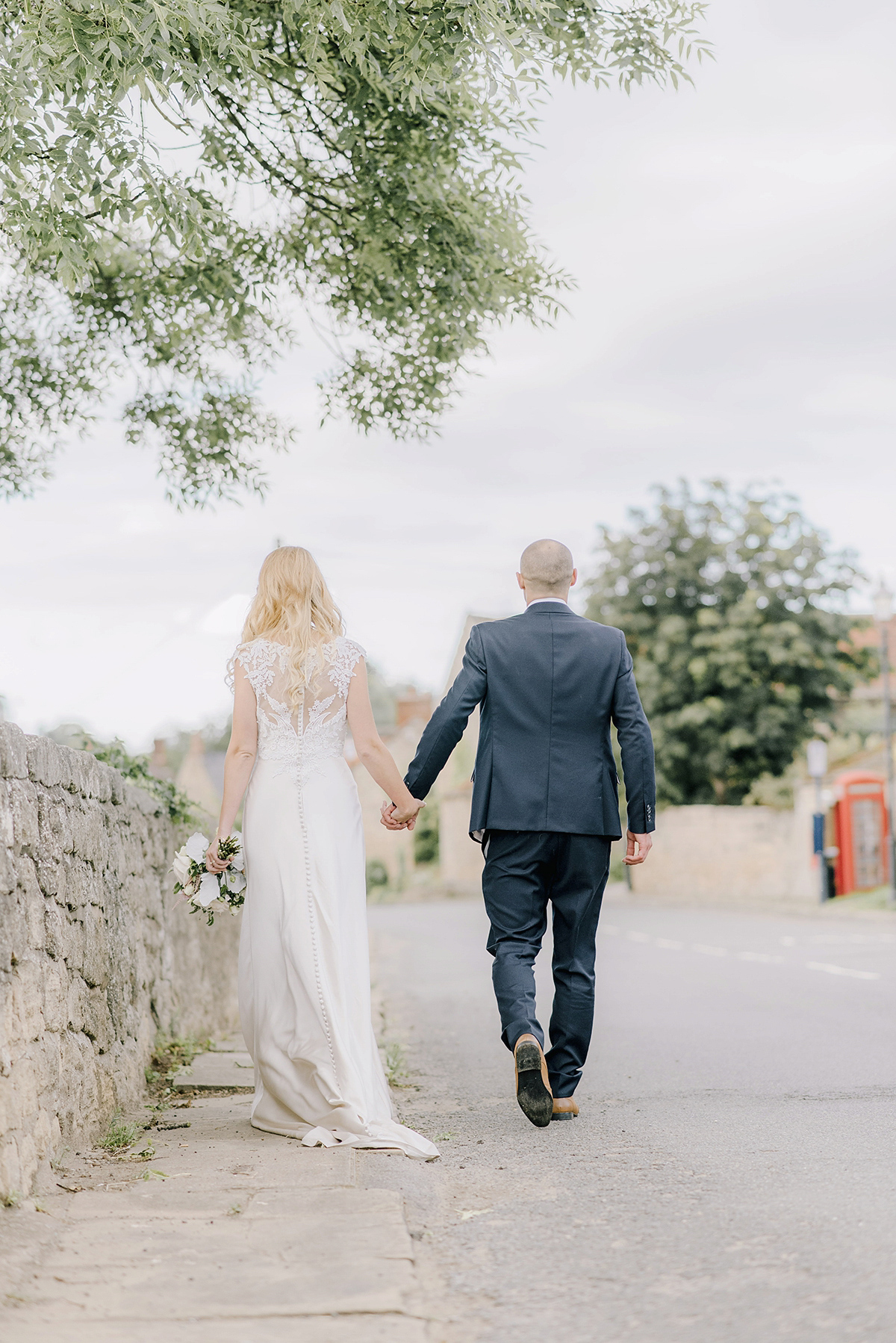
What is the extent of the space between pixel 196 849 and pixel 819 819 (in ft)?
86.6

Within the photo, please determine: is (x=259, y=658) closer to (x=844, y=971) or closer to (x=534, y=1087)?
(x=534, y=1087)

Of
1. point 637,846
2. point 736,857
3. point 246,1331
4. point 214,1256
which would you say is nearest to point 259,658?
point 637,846

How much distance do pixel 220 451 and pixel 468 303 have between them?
2373 mm

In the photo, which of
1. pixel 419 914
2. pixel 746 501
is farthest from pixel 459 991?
pixel 746 501

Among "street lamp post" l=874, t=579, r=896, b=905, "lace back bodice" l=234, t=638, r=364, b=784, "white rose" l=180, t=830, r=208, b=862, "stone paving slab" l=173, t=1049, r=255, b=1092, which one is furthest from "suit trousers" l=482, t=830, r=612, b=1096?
"street lamp post" l=874, t=579, r=896, b=905

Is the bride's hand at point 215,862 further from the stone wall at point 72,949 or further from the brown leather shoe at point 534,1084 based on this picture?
the brown leather shoe at point 534,1084

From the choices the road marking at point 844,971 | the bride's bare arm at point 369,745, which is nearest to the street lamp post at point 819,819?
the road marking at point 844,971

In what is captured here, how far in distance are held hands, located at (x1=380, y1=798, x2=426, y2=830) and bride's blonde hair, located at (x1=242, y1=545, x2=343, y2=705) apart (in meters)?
0.75

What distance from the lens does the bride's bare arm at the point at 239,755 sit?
506 centimetres

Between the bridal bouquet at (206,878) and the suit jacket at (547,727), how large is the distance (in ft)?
2.65

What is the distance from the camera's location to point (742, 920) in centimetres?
2394

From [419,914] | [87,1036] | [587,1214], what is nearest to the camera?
[587,1214]

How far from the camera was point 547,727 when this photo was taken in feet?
17.7

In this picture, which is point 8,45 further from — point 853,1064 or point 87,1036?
point 853,1064
